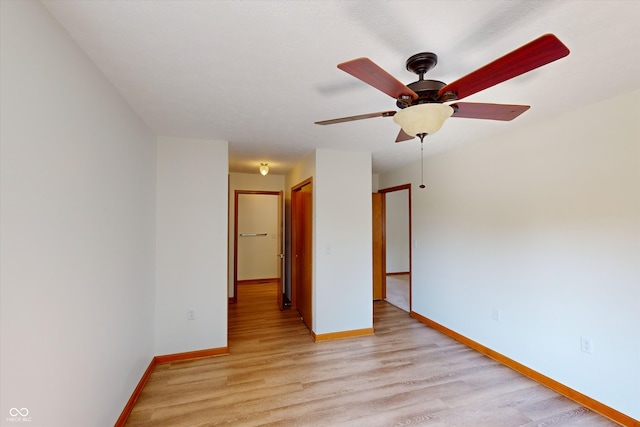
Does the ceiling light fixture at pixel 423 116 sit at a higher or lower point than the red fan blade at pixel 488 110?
lower

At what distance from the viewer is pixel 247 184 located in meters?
5.20

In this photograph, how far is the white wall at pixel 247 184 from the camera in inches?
199

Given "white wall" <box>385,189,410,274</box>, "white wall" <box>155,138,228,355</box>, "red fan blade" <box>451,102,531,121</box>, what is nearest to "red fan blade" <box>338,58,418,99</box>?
"red fan blade" <box>451,102,531,121</box>

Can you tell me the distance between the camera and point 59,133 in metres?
1.25

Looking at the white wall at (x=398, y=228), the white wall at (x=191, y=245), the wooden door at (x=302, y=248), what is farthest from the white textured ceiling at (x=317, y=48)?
the white wall at (x=398, y=228)

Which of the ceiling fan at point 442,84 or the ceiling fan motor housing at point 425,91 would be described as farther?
the ceiling fan motor housing at point 425,91

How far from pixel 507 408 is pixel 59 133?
11.2ft

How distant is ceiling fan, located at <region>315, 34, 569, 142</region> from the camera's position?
3.22 feet

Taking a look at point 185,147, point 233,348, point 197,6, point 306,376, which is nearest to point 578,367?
point 306,376

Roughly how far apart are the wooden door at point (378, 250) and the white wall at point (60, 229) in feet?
12.7

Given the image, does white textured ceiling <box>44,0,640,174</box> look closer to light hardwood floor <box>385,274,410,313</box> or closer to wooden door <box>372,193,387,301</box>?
wooden door <box>372,193,387,301</box>

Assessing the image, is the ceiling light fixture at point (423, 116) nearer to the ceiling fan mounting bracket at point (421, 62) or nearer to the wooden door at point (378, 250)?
the ceiling fan mounting bracket at point (421, 62)

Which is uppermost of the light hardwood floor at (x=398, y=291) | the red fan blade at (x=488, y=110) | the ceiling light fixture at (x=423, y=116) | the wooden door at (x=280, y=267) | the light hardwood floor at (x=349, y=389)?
the red fan blade at (x=488, y=110)

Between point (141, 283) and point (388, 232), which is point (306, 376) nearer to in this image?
point (141, 283)
